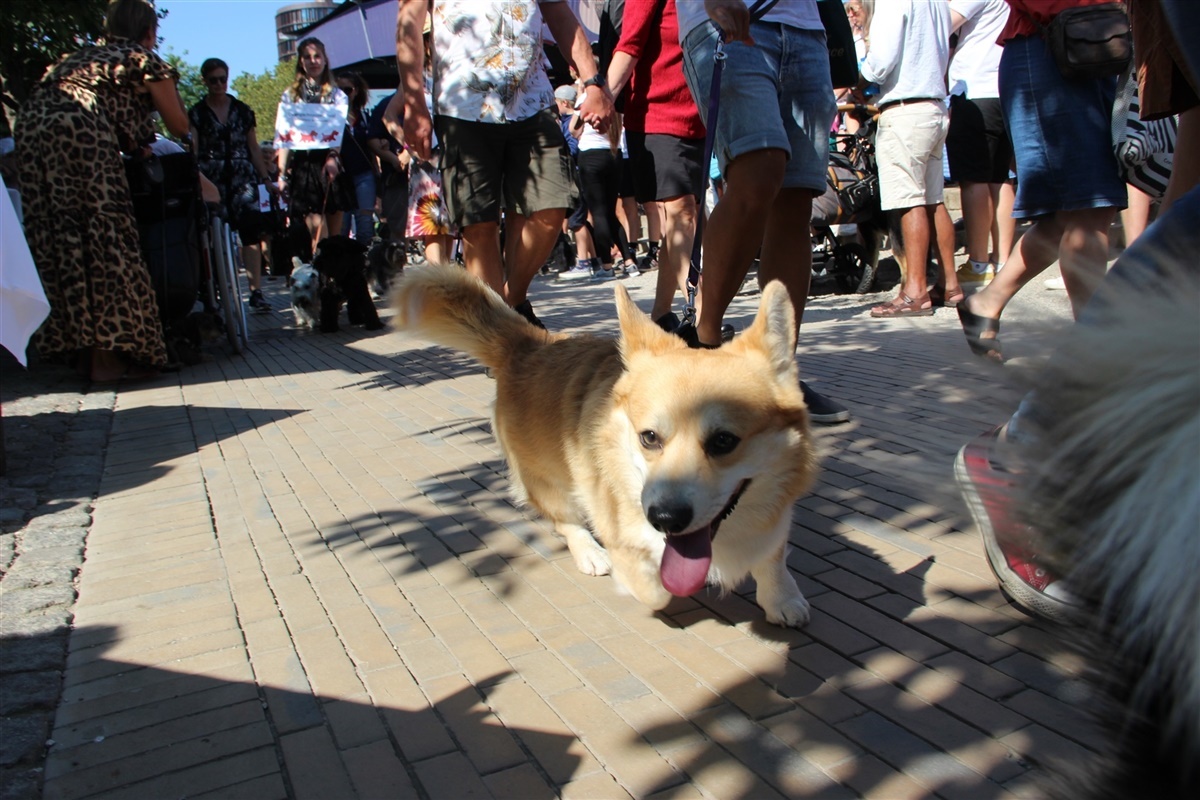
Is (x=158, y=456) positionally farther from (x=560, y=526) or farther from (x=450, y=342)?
(x=560, y=526)

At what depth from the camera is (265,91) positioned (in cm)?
8006

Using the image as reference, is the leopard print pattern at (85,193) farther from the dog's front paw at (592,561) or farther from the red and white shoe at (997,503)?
the red and white shoe at (997,503)

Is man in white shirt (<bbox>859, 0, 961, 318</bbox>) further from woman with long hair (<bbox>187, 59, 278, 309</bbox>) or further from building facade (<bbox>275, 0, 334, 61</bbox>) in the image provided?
building facade (<bbox>275, 0, 334, 61</bbox>)

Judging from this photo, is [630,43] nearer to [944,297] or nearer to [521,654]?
[944,297]

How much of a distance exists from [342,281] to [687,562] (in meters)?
7.78

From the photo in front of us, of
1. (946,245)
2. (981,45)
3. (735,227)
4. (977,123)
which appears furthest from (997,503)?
(981,45)

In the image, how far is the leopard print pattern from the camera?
20.9 feet

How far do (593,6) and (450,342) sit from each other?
1692 centimetres

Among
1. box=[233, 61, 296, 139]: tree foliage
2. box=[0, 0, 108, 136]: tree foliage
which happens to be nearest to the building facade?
box=[233, 61, 296, 139]: tree foliage

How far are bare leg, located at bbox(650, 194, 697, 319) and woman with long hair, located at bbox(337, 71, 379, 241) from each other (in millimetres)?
5873

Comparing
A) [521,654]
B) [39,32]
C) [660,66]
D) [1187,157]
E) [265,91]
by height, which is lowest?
[521,654]

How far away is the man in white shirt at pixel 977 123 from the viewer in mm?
7605

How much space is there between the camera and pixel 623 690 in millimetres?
2465

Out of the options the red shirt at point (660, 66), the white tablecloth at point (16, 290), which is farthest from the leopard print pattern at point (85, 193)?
the red shirt at point (660, 66)
